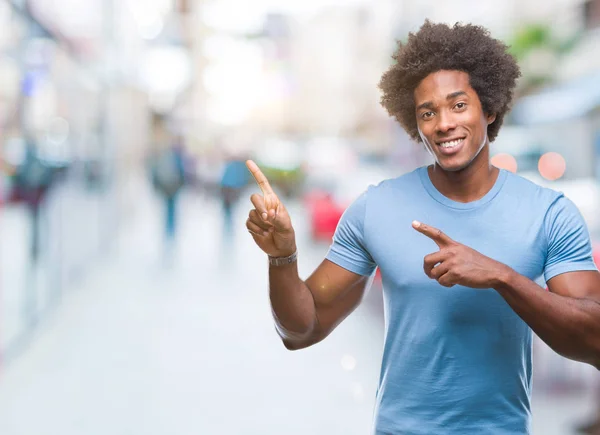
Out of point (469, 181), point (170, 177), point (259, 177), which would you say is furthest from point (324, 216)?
point (469, 181)

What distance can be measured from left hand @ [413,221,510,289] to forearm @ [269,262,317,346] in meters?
0.36

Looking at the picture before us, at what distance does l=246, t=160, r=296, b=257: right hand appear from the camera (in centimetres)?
200

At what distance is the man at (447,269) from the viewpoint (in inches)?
72.7

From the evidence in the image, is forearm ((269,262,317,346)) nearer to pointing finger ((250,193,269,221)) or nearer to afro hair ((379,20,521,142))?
pointing finger ((250,193,269,221))

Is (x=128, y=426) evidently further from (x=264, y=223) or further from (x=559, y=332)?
(x=559, y=332)

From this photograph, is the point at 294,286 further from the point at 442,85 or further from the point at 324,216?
the point at 324,216

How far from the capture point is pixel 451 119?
2.00m

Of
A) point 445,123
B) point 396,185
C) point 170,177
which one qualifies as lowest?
point 396,185

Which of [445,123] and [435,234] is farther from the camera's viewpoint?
[445,123]

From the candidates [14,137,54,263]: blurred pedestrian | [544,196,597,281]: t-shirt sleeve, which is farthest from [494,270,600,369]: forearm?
[14,137,54,263]: blurred pedestrian

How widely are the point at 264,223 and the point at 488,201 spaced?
532mm

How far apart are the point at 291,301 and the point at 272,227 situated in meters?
0.18

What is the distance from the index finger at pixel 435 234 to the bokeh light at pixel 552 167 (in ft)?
33.4

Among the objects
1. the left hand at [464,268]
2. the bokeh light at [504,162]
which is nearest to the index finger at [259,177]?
the left hand at [464,268]
